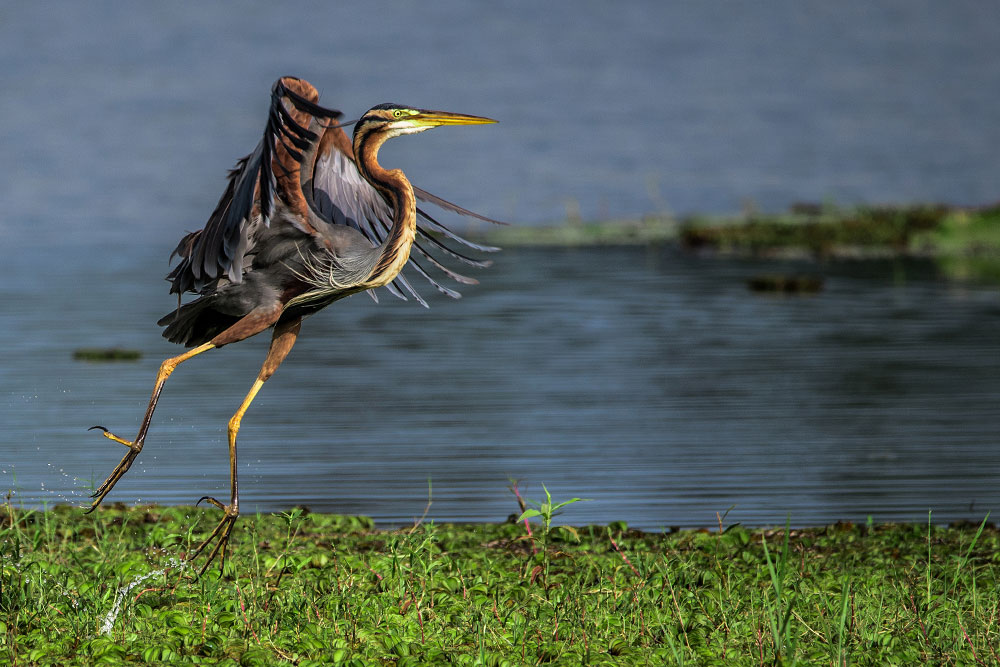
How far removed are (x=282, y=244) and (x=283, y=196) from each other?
191 millimetres

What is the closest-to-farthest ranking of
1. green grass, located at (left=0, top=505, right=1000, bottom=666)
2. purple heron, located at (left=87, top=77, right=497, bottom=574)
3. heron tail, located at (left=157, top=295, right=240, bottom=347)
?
green grass, located at (left=0, top=505, right=1000, bottom=666)
purple heron, located at (left=87, top=77, right=497, bottom=574)
heron tail, located at (left=157, top=295, right=240, bottom=347)

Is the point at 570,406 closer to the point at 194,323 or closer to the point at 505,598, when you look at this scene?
the point at 194,323

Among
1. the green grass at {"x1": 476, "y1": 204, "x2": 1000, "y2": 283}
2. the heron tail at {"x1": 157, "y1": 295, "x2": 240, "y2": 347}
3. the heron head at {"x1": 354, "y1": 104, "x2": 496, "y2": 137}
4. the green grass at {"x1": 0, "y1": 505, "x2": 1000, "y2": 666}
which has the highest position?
the heron head at {"x1": 354, "y1": 104, "x2": 496, "y2": 137}

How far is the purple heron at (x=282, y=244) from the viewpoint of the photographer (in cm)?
555

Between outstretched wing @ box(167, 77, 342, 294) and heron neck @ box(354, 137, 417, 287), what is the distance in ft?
1.07

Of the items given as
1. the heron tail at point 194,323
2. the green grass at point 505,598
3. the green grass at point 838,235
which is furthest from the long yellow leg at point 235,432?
the green grass at point 838,235

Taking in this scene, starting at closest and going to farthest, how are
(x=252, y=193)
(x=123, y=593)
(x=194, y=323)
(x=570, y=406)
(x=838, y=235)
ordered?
(x=123, y=593)
(x=252, y=193)
(x=194, y=323)
(x=570, y=406)
(x=838, y=235)

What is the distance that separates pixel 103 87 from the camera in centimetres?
5150

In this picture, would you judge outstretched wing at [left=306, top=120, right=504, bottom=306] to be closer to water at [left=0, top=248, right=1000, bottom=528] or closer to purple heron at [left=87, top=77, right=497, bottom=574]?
purple heron at [left=87, top=77, right=497, bottom=574]

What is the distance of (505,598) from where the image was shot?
5.73 metres

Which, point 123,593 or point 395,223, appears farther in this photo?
point 395,223

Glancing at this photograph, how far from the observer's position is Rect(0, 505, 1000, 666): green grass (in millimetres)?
4977

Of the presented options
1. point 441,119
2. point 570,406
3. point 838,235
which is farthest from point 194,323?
point 838,235

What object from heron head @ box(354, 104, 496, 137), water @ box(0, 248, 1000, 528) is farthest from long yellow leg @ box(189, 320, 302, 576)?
water @ box(0, 248, 1000, 528)
